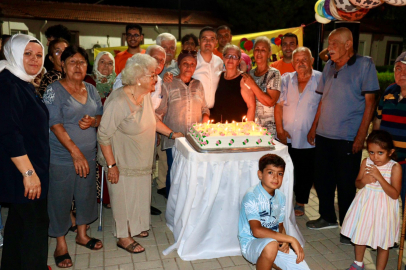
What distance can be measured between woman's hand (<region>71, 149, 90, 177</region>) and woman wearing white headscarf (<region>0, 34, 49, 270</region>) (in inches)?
20.3

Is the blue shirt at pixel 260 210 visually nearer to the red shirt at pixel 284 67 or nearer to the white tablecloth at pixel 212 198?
the white tablecloth at pixel 212 198

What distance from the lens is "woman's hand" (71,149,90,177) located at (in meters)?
3.46

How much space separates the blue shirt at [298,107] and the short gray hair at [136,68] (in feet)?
6.94

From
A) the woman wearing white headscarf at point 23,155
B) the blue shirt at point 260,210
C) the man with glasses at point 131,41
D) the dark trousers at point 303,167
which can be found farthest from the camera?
the man with glasses at point 131,41

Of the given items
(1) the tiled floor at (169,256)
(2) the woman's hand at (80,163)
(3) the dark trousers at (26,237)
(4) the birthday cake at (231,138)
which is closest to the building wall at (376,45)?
(1) the tiled floor at (169,256)

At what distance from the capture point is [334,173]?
4.52 metres

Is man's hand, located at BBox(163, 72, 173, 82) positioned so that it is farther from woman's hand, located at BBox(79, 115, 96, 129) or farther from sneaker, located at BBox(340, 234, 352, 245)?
sneaker, located at BBox(340, 234, 352, 245)

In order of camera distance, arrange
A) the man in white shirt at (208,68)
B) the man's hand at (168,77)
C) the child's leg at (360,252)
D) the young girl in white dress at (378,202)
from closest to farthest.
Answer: the young girl in white dress at (378,202), the child's leg at (360,252), the man's hand at (168,77), the man in white shirt at (208,68)

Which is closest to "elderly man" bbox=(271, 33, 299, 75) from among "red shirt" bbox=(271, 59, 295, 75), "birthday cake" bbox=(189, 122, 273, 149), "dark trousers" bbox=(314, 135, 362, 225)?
"red shirt" bbox=(271, 59, 295, 75)

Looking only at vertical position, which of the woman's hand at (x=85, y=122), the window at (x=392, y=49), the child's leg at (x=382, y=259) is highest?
the window at (x=392, y=49)

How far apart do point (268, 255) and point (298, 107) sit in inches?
95.4

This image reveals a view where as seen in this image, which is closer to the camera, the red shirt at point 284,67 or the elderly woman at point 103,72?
the elderly woman at point 103,72

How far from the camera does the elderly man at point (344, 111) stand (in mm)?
4078

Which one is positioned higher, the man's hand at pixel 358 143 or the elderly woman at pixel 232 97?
the elderly woman at pixel 232 97
